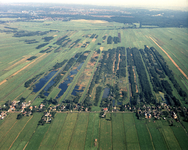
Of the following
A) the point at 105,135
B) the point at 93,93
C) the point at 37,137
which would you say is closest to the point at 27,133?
the point at 37,137

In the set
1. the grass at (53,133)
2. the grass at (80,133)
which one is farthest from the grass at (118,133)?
the grass at (53,133)

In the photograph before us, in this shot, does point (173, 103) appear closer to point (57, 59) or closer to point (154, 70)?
point (154, 70)

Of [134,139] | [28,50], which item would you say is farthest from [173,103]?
[28,50]

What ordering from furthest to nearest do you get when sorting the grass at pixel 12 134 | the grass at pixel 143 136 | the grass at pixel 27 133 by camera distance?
the grass at pixel 12 134
the grass at pixel 27 133
the grass at pixel 143 136

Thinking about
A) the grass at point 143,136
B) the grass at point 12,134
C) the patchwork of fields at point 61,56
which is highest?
the patchwork of fields at point 61,56

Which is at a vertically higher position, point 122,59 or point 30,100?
point 122,59

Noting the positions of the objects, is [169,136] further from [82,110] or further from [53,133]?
[53,133]

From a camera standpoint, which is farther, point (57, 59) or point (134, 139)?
point (57, 59)

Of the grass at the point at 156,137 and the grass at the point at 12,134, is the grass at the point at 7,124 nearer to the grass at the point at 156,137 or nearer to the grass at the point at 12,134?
the grass at the point at 12,134

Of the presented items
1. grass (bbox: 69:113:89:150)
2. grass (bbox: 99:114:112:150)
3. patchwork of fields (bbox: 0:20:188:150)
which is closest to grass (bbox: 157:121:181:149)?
patchwork of fields (bbox: 0:20:188:150)
